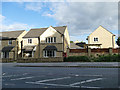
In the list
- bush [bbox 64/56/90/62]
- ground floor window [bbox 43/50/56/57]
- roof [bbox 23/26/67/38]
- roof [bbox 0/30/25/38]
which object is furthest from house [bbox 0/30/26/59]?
bush [bbox 64/56/90/62]

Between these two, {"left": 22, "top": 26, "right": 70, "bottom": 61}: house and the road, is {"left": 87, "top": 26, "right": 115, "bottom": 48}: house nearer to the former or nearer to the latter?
{"left": 22, "top": 26, "right": 70, "bottom": 61}: house

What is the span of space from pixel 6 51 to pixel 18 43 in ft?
11.8

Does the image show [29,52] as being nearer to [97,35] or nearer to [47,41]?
[47,41]

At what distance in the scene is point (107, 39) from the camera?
3831 cm

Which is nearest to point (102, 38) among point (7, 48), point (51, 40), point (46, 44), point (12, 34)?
point (51, 40)

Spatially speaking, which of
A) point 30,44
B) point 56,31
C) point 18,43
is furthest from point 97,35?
point 18,43

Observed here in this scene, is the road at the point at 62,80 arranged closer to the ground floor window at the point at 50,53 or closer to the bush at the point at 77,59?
the bush at the point at 77,59

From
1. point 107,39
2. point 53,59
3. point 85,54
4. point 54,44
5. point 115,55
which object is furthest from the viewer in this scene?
point 107,39

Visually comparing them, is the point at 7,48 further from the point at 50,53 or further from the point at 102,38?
the point at 102,38

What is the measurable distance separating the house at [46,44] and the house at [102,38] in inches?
422

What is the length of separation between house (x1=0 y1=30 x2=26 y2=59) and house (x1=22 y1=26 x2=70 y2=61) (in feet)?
7.39

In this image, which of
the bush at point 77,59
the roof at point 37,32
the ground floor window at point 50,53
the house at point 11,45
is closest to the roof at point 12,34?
the house at point 11,45

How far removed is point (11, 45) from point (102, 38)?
25585 millimetres

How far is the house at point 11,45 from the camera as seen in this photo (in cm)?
3334
